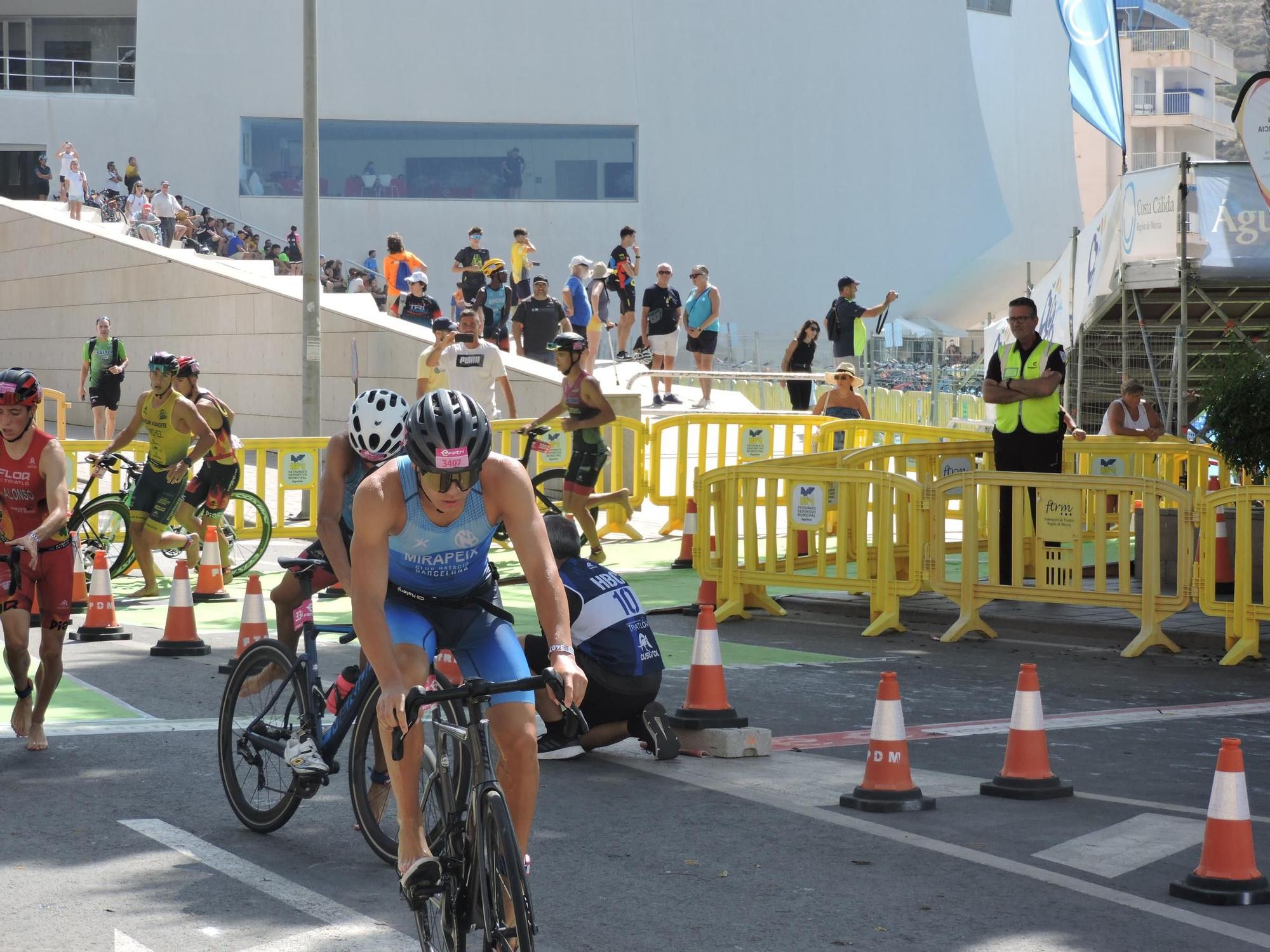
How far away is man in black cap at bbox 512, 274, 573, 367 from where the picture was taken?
23.2 metres

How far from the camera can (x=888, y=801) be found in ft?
22.9

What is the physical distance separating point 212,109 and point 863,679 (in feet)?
128

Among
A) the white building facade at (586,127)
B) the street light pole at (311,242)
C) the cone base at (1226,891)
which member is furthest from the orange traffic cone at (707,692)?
the white building facade at (586,127)

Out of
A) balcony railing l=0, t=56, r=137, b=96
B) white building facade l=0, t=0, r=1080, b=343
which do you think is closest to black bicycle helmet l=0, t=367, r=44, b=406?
Answer: white building facade l=0, t=0, r=1080, b=343

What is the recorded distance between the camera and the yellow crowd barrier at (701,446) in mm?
18250

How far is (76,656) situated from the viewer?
1112 centimetres

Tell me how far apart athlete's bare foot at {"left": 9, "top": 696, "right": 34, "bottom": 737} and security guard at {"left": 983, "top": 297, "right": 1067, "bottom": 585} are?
7224mm

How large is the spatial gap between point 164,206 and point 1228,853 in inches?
1272

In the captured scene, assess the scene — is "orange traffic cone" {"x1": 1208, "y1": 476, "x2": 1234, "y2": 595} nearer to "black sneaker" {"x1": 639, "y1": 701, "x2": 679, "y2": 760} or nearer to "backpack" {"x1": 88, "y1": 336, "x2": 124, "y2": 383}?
"black sneaker" {"x1": 639, "y1": 701, "x2": 679, "y2": 760}

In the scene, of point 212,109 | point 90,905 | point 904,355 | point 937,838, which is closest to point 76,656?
point 90,905

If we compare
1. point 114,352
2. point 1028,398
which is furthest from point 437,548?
point 114,352

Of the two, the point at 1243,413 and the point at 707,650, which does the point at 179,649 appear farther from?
the point at 1243,413

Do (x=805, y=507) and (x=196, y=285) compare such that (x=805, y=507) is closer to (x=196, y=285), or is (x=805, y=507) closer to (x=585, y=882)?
(x=585, y=882)

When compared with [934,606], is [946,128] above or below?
above
